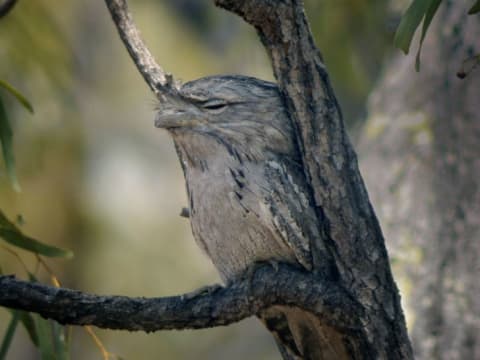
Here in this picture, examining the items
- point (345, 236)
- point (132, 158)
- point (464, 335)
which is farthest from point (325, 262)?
point (132, 158)

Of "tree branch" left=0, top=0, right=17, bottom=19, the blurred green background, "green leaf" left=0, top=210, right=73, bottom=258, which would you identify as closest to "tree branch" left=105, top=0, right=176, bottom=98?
"tree branch" left=0, top=0, right=17, bottom=19

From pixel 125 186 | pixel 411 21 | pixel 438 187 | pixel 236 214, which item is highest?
pixel 125 186

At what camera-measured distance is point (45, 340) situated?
3.40m

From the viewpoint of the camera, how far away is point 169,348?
1093 cm

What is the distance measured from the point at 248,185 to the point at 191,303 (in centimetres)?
58

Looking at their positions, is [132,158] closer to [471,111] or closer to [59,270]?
[59,270]

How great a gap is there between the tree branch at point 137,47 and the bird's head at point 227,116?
0.13m

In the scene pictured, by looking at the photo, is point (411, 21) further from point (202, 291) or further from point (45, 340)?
point (45, 340)

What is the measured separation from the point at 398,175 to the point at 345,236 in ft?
6.53

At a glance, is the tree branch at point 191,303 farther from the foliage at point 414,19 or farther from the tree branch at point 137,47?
the tree branch at point 137,47

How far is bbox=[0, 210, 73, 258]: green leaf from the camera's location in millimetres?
3414

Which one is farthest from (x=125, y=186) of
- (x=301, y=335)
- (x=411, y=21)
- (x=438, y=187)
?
(x=411, y=21)

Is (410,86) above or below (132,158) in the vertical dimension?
below

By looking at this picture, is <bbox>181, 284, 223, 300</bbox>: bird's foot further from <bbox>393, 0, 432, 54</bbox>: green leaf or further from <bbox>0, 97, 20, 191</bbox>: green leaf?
<bbox>393, 0, 432, 54</bbox>: green leaf
